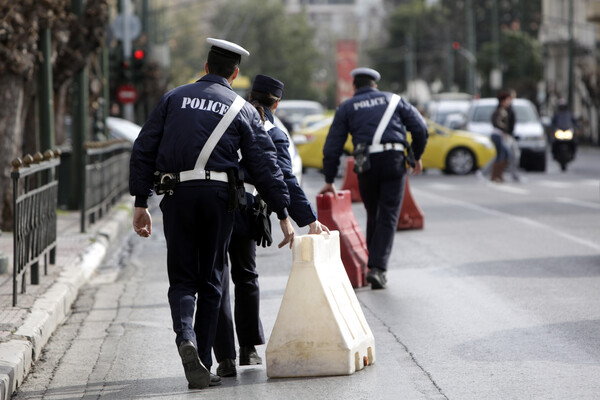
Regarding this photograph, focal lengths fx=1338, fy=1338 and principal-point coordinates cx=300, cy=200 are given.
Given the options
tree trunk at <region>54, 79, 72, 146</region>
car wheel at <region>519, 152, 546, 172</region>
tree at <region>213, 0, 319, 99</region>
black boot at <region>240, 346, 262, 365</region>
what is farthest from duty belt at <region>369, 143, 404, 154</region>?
tree at <region>213, 0, 319, 99</region>

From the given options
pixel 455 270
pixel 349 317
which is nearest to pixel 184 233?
pixel 349 317

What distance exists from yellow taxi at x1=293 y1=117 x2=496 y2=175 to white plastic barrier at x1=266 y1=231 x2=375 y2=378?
Answer: 2363cm

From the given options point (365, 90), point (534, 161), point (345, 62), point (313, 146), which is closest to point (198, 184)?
point (365, 90)

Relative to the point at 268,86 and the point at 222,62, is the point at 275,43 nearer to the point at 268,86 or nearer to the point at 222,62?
the point at 268,86

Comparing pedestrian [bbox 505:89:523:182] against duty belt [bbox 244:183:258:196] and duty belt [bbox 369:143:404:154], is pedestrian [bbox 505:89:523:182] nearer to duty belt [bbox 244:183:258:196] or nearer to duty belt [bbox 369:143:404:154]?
duty belt [bbox 369:143:404:154]

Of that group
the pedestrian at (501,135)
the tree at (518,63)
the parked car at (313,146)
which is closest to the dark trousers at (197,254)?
the pedestrian at (501,135)

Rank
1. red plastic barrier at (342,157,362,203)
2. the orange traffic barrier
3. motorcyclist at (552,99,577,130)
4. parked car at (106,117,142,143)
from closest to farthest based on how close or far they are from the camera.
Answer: the orange traffic barrier, red plastic barrier at (342,157,362,203), parked car at (106,117,142,143), motorcyclist at (552,99,577,130)

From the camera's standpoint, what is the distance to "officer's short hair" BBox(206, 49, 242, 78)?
6906mm

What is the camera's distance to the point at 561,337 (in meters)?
8.19

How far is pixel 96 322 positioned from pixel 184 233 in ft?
10.1

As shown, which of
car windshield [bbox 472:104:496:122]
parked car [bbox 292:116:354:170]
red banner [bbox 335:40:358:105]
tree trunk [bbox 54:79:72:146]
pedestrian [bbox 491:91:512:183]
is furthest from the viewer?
red banner [bbox 335:40:358:105]

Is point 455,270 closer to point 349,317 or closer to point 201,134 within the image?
point 349,317

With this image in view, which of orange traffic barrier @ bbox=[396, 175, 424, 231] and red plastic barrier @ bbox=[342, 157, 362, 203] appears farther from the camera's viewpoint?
red plastic barrier @ bbox=[342, 157, 362, 203]

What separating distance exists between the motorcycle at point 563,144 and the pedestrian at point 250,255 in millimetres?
24678
